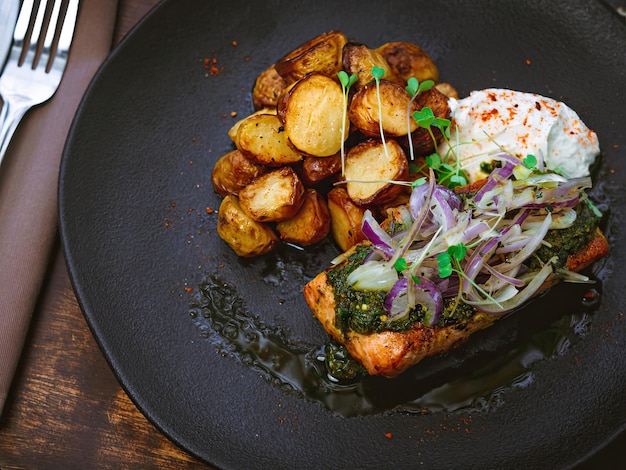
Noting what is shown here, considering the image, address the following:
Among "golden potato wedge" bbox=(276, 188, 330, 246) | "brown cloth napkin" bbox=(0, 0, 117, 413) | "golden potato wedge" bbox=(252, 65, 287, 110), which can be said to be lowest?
"brown cloth napkin" bbox=(0, 0, 117, 413)

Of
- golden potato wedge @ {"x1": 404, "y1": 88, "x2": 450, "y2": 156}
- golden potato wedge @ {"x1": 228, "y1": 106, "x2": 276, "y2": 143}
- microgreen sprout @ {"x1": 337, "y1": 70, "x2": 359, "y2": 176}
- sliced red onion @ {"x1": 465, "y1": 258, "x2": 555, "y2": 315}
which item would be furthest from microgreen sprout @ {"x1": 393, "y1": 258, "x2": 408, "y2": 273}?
golden potato wedge @ {"x1": 228, "y1": 106, "x2": 276, "y2": 143}

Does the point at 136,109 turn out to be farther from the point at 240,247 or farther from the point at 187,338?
the point at 187,338

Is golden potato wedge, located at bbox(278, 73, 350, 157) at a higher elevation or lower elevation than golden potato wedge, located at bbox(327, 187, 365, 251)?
higher

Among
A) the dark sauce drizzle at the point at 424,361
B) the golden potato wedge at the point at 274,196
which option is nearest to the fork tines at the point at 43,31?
the golden potato wedge at the point at 274,196

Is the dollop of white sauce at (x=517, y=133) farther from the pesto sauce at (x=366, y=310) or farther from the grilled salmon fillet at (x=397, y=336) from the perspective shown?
the pesto sauce at (x=366, y=310)

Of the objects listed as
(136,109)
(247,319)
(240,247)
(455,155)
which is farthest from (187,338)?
(455,155)

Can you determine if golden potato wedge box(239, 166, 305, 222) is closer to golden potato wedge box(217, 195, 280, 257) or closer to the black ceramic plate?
golden potato wedge box(217, 195, 280, 257)
